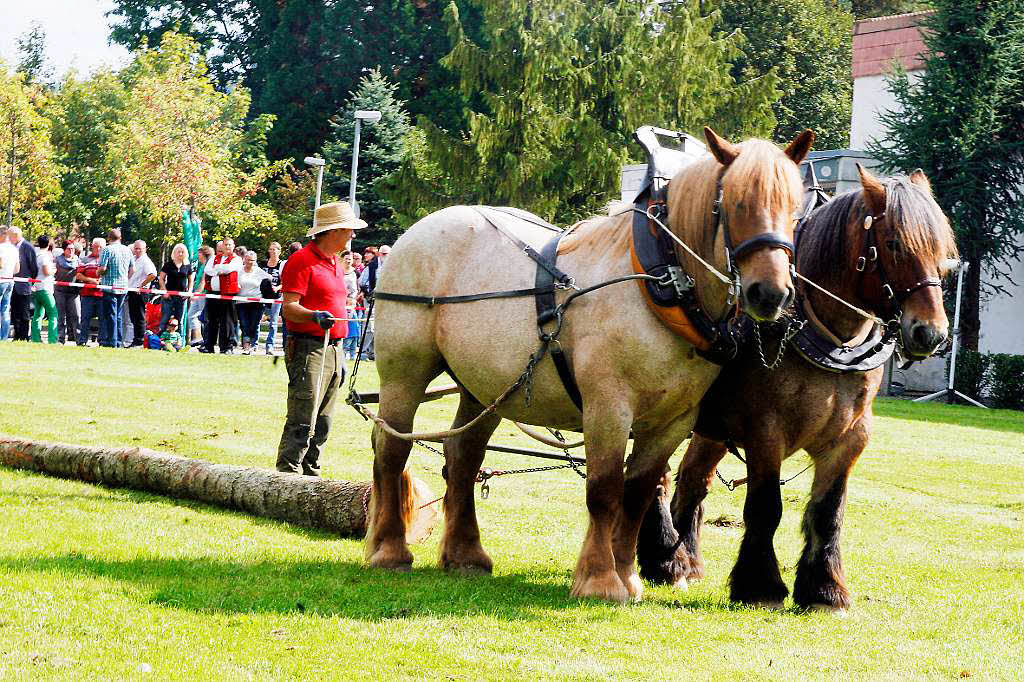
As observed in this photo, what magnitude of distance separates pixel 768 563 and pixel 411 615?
1.89 m

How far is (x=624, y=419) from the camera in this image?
6.10m

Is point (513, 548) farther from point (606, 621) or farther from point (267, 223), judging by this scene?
point (267, 223)

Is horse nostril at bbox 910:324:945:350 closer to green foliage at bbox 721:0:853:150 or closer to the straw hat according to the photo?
the straw hat

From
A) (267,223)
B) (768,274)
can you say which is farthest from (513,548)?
(267,223)

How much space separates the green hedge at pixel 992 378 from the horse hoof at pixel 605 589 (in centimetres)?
1908

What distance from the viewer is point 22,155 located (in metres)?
44.1

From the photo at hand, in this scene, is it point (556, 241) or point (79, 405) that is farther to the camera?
point (79, 405)

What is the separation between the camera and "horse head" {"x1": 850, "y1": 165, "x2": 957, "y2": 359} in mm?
5797

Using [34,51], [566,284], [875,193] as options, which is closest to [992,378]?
[875,193]

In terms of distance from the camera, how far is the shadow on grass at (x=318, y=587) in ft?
19.5

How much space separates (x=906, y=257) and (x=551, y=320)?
1801 mm

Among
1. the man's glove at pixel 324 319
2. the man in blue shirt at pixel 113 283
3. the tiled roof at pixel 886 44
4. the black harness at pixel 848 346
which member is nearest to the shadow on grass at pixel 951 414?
the tiled roof at pixel 886 44

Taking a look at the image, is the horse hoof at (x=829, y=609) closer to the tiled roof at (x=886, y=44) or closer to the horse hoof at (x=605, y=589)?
the horse hoof at (x=605, y=589)

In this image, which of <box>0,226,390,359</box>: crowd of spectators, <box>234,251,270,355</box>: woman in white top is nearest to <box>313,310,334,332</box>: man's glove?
<box>0,226,390,359</box>: crowd of spectators
